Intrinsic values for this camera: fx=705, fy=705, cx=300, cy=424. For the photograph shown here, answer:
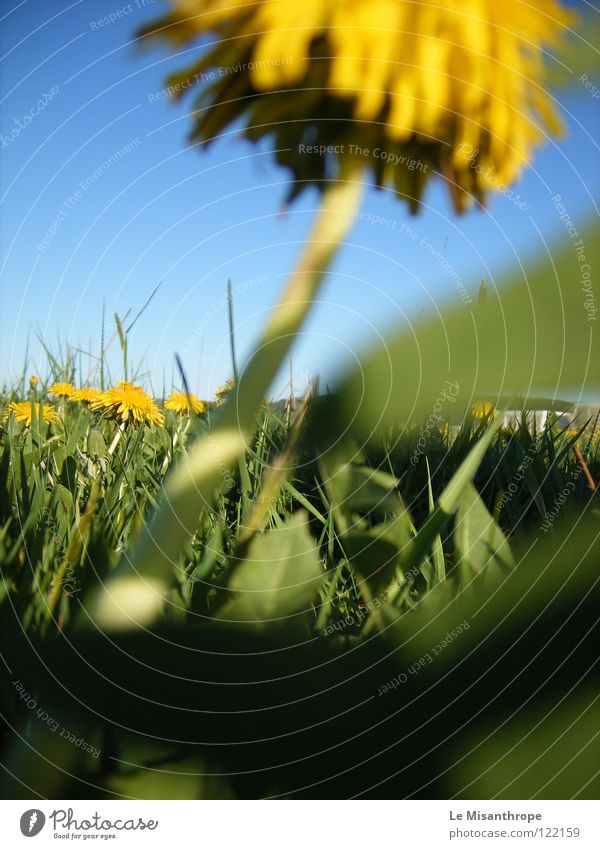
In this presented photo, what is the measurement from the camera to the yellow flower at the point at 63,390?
0.73 m

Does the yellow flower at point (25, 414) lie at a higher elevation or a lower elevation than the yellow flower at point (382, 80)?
lower

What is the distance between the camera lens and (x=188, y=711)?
11.5 inches

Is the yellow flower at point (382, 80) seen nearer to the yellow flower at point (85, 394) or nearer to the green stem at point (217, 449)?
the green stem at point (217, 449)

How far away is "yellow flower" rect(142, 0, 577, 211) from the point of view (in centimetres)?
34

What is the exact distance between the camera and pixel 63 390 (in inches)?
29.1

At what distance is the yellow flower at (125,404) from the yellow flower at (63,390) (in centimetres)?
15

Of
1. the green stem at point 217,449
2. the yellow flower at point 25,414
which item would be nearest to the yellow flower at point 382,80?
the green stem at point 217,449

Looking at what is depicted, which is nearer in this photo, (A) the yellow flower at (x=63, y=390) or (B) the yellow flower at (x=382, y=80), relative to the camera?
(B) the yellow flower at (x=382, y=80)

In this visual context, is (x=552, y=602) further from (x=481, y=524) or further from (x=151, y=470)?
(x=151, y=470)

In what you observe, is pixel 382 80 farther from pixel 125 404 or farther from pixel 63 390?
pixel 63 390

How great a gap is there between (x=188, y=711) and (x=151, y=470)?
10.6 inches

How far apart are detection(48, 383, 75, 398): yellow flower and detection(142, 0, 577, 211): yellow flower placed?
1.32 feet

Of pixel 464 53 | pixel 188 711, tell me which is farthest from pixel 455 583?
pixel 464 53

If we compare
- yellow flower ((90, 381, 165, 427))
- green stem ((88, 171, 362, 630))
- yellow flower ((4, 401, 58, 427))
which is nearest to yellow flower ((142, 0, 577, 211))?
green stem ((88, 171, 362, 630))
